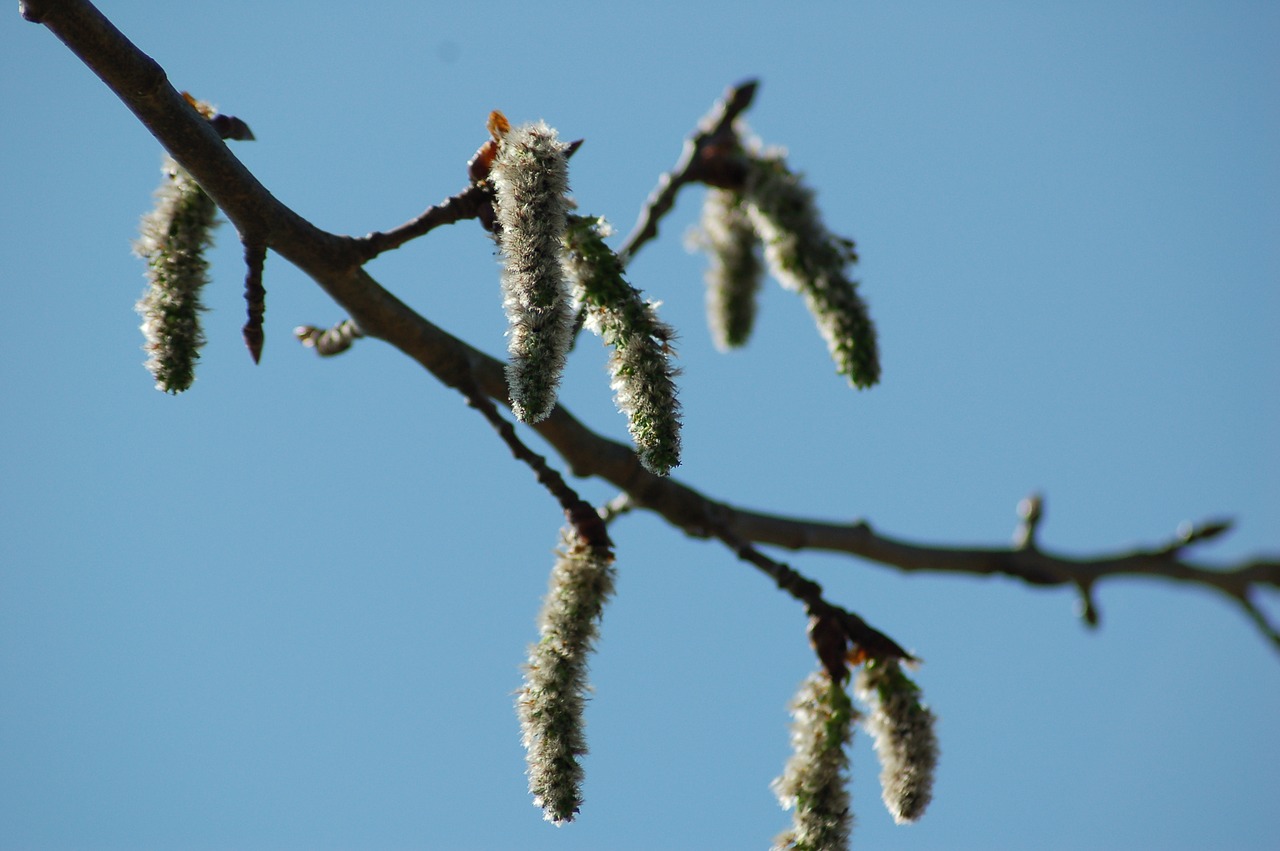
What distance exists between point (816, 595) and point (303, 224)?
2312 millimetres

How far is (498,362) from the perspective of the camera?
3910 mm

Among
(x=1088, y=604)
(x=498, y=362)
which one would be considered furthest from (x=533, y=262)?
(x=1088, y=604)

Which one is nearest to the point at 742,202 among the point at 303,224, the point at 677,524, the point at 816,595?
the point at 677,524

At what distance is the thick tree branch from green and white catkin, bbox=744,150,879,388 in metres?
0.42

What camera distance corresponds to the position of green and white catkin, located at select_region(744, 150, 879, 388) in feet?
13.1

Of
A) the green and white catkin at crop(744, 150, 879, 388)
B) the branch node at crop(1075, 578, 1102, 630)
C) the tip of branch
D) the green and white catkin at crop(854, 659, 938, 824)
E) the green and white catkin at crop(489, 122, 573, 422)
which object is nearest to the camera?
the green and white catkin at crop(489, 122, 573, 422)

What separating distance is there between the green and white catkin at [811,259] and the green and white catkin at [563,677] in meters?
1.19

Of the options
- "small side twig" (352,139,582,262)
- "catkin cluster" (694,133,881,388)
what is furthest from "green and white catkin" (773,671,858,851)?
"small side twig" (352,139,582,262)

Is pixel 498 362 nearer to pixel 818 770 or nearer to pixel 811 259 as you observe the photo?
pixel 811 259

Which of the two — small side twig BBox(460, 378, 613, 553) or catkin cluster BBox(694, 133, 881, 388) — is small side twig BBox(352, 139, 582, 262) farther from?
catkin cluster BBox(694, 133, 881, 388)

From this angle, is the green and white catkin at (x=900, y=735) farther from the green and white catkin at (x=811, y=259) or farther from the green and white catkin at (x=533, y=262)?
the green and white catkin at (x=533, y=262)

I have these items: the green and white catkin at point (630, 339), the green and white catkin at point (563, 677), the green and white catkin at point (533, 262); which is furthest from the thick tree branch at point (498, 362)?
the green and white catkin at point (630, 339)

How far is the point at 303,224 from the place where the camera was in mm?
3268

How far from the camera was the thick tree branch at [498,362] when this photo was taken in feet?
9.34
